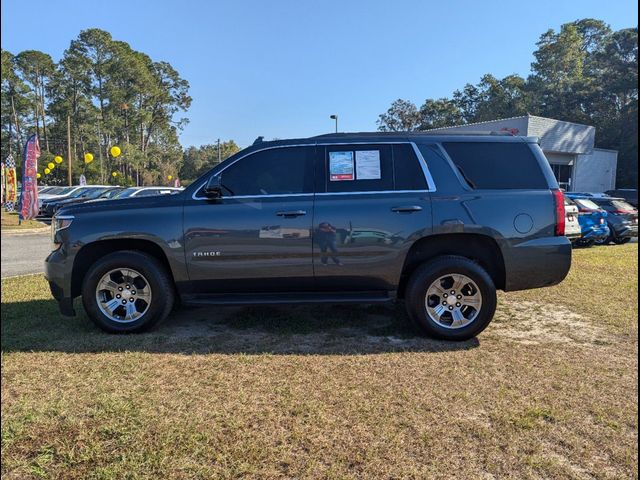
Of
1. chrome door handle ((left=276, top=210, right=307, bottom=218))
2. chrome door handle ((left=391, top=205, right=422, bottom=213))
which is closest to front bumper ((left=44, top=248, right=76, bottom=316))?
chrome door handle ((left=276, top=210, right=307, bottom=218))

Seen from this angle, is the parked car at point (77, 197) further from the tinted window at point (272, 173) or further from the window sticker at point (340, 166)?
the window sticker at point (340, 166)

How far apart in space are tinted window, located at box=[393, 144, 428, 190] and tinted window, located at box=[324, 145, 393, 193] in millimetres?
63

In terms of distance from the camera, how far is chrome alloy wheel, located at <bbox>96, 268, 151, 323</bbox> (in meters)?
4.58

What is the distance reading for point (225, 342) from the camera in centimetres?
443

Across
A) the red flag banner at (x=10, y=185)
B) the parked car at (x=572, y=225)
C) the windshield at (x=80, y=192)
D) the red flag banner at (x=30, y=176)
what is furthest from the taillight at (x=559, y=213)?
the windshield at (x=80, y=192)

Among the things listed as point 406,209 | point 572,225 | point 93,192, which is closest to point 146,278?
point 406,209

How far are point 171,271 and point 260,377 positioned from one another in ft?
5.31

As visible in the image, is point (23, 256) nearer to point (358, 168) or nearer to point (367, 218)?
point (358, 168)

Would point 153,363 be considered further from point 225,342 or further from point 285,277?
point 285,277

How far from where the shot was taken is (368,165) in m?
4.66

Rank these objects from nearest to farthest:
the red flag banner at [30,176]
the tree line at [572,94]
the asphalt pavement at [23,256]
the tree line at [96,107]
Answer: the asphalt pavement at [23,256], the red flag banner at [30,176], the tree line at [572,94], the tree line at [96,107]

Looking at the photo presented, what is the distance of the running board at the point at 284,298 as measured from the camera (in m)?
4.47

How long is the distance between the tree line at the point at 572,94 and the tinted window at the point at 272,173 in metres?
39.3

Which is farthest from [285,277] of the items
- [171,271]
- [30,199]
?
[30,199]
